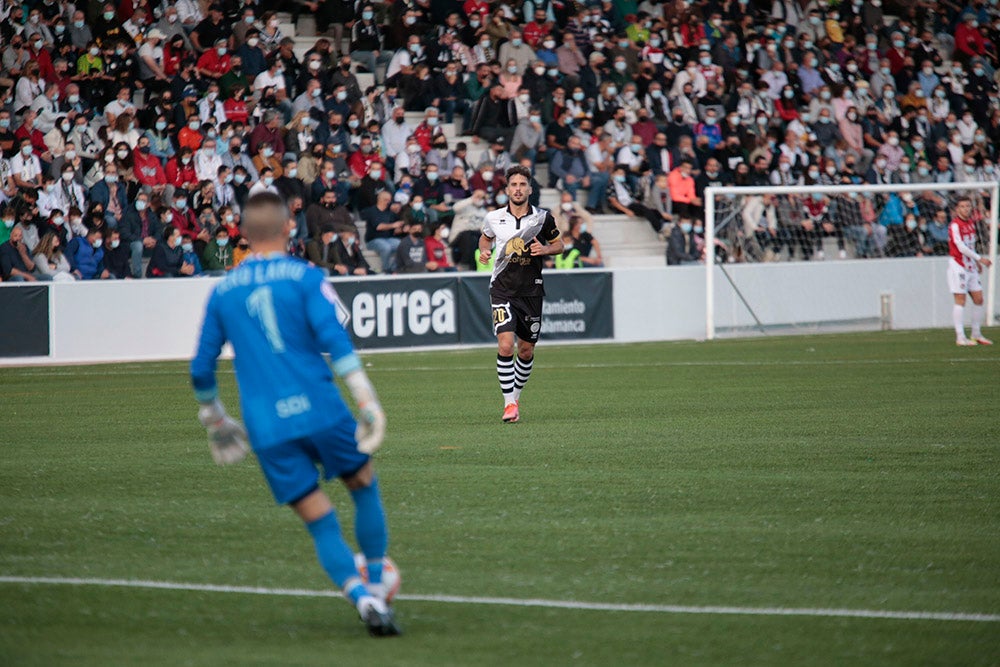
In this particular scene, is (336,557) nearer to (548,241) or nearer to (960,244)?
(548,241)

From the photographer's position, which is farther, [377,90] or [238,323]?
[377,90]

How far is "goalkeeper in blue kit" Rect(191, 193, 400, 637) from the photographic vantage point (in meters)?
5.42

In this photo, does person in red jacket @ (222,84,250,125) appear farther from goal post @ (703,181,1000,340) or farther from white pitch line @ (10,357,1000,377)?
goal post @ (703,181,1000,340)

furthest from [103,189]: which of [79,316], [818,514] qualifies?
[818,514]

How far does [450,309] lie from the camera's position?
82.4 feet

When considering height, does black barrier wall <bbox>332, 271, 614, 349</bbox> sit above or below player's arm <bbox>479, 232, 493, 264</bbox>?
below

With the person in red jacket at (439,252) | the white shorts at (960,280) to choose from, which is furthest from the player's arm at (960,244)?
the person in red jacket at (439,252)

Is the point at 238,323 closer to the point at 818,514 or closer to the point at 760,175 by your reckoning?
the point at 818,514

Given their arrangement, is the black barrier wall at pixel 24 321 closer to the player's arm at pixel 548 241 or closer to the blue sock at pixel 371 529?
the player's arm at pixel 548 241

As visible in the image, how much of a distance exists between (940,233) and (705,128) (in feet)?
18.8

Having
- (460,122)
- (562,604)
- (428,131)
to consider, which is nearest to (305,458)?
(562,604)

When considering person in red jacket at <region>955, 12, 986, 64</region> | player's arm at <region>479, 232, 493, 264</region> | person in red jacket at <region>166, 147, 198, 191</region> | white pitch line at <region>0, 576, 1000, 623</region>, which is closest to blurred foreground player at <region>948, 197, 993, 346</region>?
player's arm at <region>479, 232, 493, 264</region>

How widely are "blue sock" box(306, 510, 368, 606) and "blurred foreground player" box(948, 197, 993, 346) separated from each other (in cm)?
1916

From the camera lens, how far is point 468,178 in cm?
2800
